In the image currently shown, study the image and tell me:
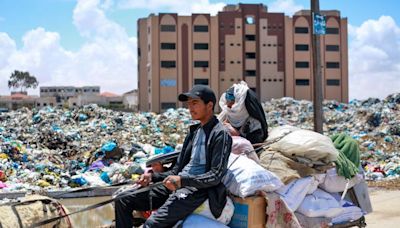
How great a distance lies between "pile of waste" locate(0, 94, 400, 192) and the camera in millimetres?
11570

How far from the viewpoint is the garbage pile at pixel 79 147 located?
1127 centimetres

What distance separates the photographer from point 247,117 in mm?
4539

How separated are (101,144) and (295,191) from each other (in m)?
14.6

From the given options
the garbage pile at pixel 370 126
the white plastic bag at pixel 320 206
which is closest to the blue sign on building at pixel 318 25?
the white plastic bag at pixel 320 206

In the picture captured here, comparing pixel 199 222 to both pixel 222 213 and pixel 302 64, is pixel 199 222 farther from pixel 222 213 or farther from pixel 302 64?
pixel 302 64

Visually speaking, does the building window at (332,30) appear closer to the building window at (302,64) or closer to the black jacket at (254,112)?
the building window at (302,64)

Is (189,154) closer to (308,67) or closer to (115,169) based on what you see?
(115,169)

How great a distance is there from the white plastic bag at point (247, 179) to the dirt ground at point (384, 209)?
12.3 feet

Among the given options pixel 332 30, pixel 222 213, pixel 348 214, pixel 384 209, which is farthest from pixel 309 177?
pixel 332 30

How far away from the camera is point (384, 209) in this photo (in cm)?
804

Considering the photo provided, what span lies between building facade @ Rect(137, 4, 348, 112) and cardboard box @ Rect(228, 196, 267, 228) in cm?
5381

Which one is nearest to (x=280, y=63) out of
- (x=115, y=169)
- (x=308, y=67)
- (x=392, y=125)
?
(x=308, y=67)

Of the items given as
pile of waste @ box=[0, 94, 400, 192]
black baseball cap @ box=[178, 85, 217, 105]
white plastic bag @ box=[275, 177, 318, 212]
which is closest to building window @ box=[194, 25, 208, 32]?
pile of waste @ box=[0, 94, 400, 192]

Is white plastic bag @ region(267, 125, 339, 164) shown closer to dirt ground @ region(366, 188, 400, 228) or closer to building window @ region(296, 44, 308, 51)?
dirt ground @ region(366, 188, 400, 228)
